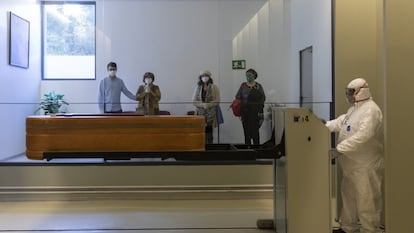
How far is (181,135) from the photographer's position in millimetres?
3479

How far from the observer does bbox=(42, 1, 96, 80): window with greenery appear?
28.8 feet

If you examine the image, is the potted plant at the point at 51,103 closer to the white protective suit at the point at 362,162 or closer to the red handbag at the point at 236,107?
the red handbag at the point at 236,107

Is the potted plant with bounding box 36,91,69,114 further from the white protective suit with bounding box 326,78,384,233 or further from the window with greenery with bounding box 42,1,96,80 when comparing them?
the white protective suit with bounding box 326,78,384,233

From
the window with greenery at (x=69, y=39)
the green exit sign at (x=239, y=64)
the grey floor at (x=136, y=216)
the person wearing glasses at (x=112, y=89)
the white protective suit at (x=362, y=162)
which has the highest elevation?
the window with greenery at (x=69, y=39)

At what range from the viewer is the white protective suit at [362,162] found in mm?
3982

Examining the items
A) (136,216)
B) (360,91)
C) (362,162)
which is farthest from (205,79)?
(362,162)

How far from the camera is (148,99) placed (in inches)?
250

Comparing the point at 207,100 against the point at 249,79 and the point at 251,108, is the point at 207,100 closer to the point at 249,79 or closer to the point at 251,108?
the point at 251,108

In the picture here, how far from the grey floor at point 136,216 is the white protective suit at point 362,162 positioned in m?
0.88

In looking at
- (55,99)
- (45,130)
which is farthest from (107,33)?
(45,130)

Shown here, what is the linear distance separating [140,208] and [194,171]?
869 mm

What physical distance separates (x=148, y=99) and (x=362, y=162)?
3186 millimetres

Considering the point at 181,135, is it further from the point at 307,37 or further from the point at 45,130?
the point at 307,37

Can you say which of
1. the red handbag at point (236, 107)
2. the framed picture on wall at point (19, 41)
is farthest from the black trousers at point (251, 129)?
the framed picture on wall at point (19, 41)
